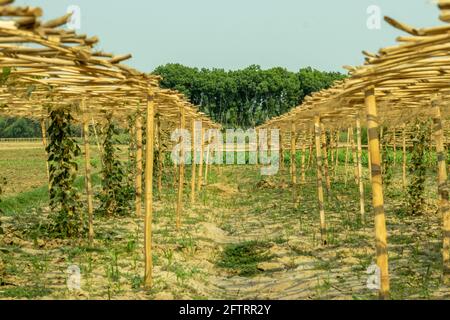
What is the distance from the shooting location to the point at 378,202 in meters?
5.32

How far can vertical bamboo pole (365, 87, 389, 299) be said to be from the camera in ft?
17.0

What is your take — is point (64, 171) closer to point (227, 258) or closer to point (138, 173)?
point (138, 173)

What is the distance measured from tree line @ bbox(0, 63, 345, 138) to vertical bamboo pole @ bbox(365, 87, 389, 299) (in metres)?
63.0

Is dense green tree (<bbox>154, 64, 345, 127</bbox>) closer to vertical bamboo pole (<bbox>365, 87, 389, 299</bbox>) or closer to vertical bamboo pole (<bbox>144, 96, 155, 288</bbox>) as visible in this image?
vertical bamboo pole (<bbox>144, 96, 155, 288</bbox>)

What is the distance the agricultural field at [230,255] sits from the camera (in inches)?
249

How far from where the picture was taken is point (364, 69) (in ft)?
15.2

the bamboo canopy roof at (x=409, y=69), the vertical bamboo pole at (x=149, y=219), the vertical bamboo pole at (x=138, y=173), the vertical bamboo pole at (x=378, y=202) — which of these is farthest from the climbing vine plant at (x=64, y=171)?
the vertical bamboo pole at (x=378, y=202)

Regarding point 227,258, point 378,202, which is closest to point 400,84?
point 378,202

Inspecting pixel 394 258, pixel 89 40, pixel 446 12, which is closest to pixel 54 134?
pixel 89 40

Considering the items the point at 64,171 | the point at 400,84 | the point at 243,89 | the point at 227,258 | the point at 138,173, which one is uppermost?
the point at 243,89

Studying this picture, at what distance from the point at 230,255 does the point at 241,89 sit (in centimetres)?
6282

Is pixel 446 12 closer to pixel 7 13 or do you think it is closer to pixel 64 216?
pixel 7 13

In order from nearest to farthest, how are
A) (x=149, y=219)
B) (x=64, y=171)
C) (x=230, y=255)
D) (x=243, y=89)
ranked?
(x=149, y=219)
(x=64, y=171)
(x=230, y=255)
(x=243, y=89)
